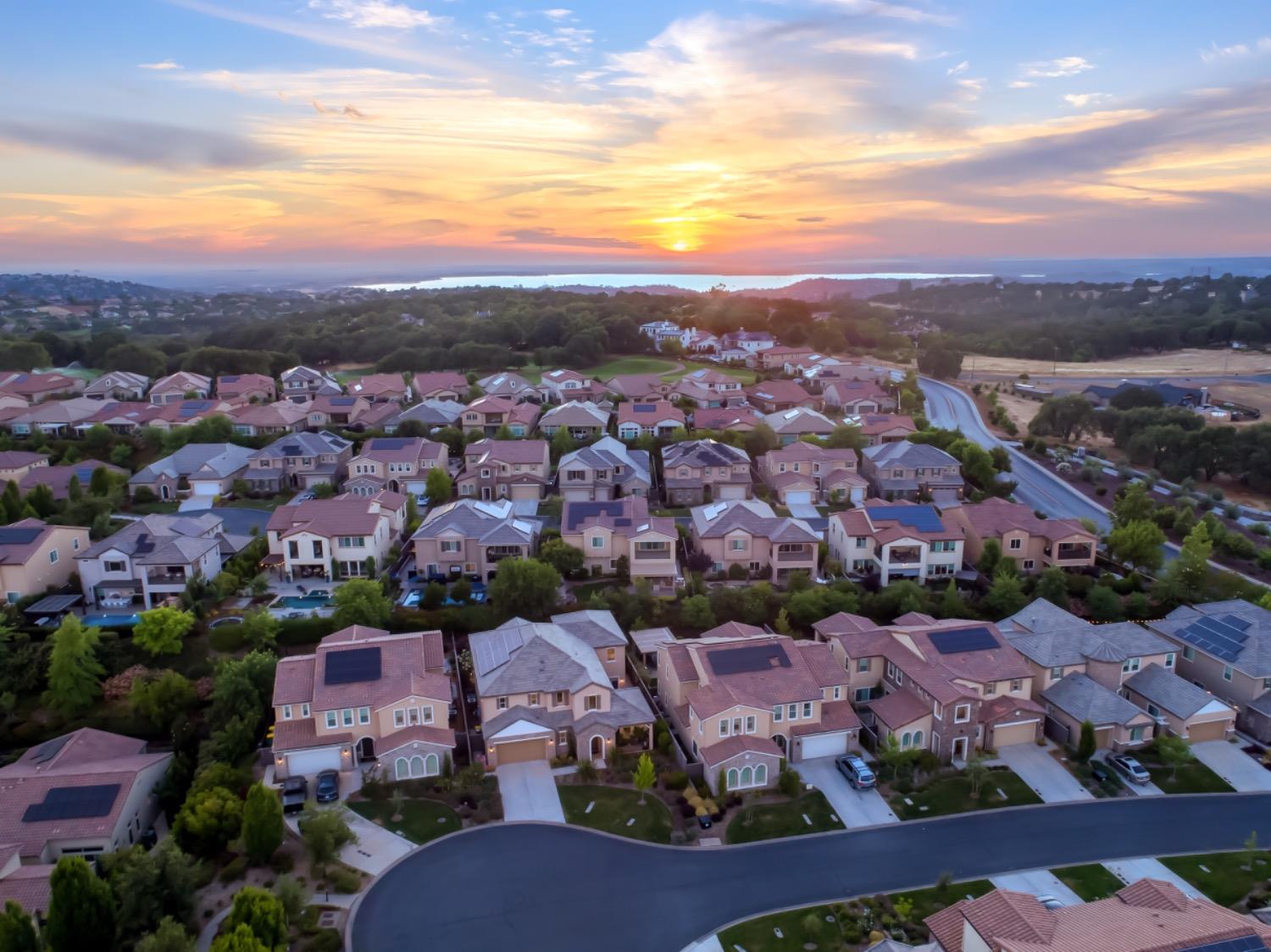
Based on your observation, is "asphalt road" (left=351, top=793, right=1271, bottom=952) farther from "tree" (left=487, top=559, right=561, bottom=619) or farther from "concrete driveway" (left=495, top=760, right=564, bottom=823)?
"tree" (left=487, top=559, right=561, bottom=619)

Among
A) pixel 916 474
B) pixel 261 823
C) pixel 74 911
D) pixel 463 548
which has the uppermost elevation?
pixel 916 474

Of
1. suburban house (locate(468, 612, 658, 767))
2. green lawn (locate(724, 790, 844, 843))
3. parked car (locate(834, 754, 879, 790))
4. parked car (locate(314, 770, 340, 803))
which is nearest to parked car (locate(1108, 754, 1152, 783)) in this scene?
parked car (locate(834, 754, 879, 790))

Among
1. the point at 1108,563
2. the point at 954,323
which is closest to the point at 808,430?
the point at 1108,563

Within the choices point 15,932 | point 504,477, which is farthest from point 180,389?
point 15,932

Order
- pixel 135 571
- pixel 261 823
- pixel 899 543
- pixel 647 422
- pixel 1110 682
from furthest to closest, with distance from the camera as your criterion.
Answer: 1. pixel 647 422
2. pixel 899 543
3. pixel 135 571
4. pixel 1110 682
5. pixel 261 823

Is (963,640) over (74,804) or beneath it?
over

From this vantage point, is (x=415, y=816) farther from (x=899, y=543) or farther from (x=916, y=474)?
(x=916, y=474)
